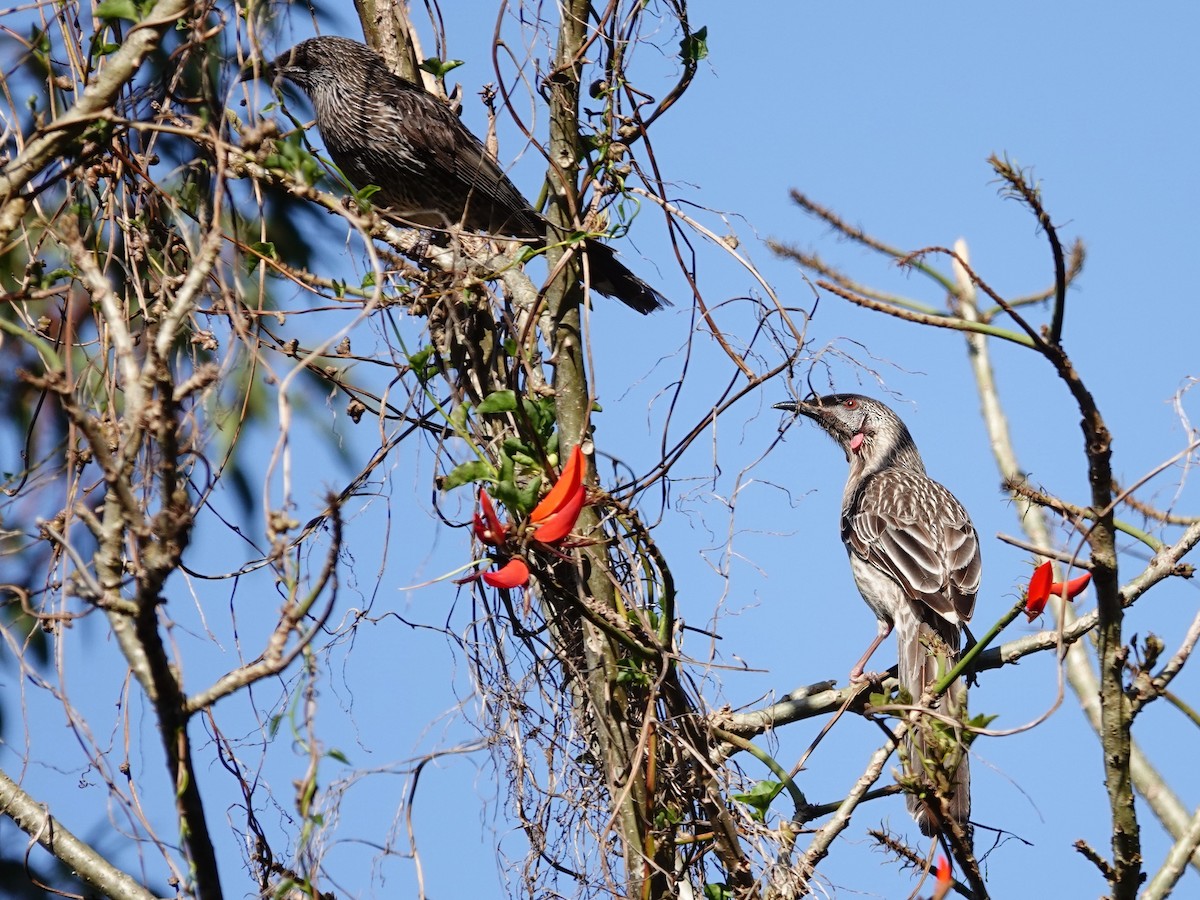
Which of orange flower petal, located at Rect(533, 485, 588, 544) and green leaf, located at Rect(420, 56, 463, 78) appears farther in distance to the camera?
green leaf, located at Rect(420, 56, 463, 78)

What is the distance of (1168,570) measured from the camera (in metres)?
3.49

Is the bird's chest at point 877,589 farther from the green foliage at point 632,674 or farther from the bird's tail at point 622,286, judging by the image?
the green foliage at point 632,674

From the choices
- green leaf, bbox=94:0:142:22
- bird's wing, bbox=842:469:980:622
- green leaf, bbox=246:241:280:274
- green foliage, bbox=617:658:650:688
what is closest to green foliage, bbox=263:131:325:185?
green leaf, bbox=94:0:142:22

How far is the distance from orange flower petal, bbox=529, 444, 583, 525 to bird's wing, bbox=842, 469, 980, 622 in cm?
319

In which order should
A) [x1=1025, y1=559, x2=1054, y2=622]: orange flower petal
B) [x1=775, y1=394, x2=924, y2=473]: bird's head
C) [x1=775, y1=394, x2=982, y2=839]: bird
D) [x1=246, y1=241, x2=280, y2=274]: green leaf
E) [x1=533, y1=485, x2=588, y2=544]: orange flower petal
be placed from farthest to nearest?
[x1=775, y1=394, x2=924, y2=473]: bird's head, [x1=775, y1=394, x2=982, y2=839]: bird, [x1=246, y1=241, x2=280, y2=274]: green leaf, [x1=533, y1=485, x2=588, y2=544]: orange flower petal, [x1=1025, y1=559, x2=1054, y2=622]: orange flower petal

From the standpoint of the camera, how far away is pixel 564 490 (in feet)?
9.86

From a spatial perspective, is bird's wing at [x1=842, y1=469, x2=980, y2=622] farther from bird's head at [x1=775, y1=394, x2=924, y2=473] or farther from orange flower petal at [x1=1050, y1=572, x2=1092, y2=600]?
orange flower petal at [x1=1050, y1=572, x2=1092, y2=600]

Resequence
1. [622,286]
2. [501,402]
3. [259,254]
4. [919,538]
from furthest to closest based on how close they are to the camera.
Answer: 1. [919,538]
2. [622,286]
3. [259,254]
4. [501,402]

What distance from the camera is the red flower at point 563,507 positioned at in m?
2.98

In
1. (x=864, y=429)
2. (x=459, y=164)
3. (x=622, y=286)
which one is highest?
(x=864, y=429)

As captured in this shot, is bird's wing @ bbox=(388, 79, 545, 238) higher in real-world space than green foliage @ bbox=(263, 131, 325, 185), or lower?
higher

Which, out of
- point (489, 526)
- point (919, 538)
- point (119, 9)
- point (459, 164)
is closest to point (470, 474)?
point (489, 526)

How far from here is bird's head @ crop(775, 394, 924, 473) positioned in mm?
7520

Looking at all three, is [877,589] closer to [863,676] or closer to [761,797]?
[863,676]
